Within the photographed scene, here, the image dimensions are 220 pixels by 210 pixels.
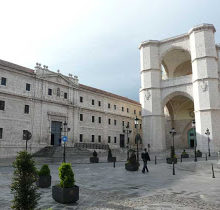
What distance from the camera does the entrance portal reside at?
33.9 metres

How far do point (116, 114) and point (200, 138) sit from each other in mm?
17565

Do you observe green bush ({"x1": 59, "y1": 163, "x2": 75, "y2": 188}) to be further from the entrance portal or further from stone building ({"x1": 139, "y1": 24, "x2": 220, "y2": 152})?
stone building ({"x1": 139, "y1": 24, "x2": 220, "y2": 152})

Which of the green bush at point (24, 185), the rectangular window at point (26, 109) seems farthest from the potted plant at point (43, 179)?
the rectangular window at point (26, 109)

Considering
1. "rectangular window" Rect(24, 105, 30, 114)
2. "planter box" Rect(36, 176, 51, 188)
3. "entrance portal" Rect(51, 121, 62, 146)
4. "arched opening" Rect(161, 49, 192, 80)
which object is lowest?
"planter box" Rect(36, 176, 51, 188)

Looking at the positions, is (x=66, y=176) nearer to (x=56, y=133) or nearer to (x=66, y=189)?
(x=66, y=189)

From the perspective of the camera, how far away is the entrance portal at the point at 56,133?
33938 mm

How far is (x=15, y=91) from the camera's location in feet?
97.3

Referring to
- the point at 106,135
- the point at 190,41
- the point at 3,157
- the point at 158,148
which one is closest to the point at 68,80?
the point at 106,135

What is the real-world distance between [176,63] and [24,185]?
45.7 m

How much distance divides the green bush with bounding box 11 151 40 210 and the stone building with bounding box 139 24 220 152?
31.9 meters

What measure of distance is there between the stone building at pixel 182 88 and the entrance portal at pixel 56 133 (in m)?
15.1

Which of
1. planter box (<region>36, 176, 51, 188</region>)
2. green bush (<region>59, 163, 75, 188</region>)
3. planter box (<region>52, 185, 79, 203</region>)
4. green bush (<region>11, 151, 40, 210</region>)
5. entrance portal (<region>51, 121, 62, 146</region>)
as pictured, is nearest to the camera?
green bush (<region>11, 151, 40, 210</region>)

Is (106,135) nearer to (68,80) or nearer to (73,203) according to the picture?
(68,80)

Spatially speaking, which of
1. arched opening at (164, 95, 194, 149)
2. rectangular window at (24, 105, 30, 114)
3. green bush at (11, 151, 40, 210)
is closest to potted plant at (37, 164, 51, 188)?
green bush at (11, 151, 40, 210)
